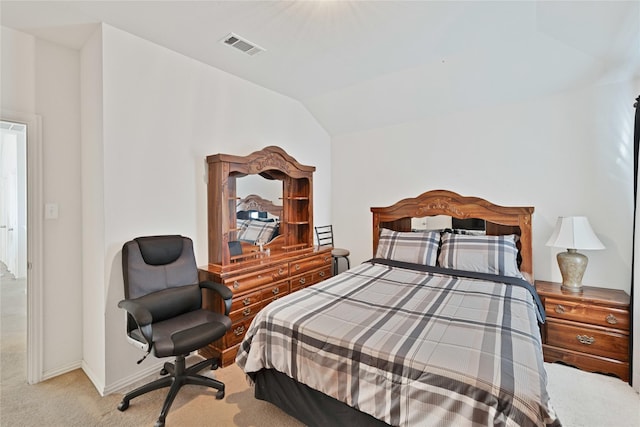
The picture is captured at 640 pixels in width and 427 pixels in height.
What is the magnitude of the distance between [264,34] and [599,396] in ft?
12.3

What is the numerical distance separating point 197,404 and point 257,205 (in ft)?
6.43

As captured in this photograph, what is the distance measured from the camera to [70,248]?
2461mm

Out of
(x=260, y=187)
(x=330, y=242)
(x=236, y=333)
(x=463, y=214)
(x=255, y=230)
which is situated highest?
(x=260, y=187)

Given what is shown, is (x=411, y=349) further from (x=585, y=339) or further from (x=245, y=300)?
(x=585, y=339)

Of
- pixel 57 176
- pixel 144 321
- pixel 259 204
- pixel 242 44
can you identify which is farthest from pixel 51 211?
pixel 242 44

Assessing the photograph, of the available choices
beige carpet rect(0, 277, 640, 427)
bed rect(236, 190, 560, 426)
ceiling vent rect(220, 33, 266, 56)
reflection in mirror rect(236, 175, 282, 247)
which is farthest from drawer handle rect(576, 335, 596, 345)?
ceiling vent rect(220, 33, 266, 56)

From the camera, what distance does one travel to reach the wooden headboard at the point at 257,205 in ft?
10.3

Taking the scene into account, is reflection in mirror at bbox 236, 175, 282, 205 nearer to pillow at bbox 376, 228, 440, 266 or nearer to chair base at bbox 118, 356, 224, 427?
pillow at bbox 376, 228, 440, 266

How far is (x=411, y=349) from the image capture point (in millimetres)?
1454

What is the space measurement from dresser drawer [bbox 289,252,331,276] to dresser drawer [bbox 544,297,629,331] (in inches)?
88.6

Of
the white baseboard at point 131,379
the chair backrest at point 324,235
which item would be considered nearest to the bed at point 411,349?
the white baseboard at point 131,379

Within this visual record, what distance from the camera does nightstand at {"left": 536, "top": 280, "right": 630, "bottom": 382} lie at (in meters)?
2.29

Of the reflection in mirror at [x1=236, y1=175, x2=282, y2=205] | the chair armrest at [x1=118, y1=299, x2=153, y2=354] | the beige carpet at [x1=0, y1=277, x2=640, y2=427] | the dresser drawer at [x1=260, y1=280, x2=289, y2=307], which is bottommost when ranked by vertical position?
the beige carpet at [x1=0, y1=277, x2=640, y2=427]

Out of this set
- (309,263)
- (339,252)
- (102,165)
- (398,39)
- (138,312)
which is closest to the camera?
(138,312)
